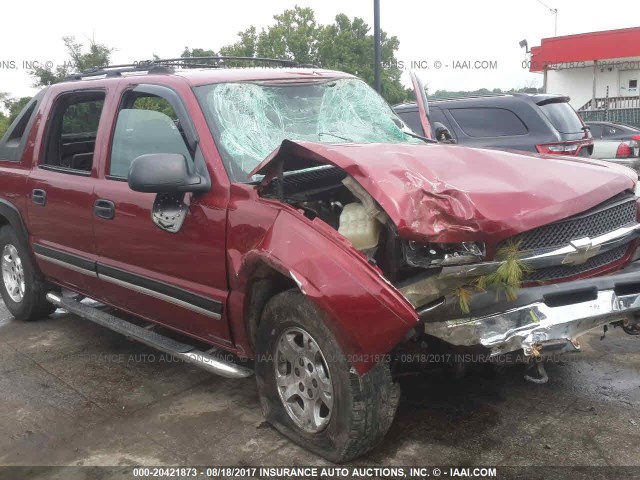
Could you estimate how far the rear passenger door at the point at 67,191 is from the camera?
14.5 ft

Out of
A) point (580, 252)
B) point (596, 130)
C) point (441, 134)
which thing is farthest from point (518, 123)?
point (596, 130)

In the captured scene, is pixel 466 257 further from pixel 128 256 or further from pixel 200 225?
pixel 128 256

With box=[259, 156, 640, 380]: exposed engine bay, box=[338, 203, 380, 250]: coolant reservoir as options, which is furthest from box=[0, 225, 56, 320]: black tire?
box=[338, 203, 380, 250]: coolant reservoir

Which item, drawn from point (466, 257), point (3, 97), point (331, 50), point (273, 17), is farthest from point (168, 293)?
point (273, 17)

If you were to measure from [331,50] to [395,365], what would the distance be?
38264 mm

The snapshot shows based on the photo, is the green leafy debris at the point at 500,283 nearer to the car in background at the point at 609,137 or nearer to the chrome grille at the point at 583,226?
the chrome grille at the point at 583,226

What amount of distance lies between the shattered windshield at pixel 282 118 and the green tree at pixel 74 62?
14986 millimetres

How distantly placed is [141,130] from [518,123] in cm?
534

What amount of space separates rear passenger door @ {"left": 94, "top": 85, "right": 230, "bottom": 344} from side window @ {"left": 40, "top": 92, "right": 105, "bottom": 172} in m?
0.62

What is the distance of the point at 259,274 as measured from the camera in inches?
125

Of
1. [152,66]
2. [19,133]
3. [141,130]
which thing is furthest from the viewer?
[19,133]

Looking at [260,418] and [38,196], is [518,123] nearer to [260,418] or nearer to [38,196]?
[38,196]

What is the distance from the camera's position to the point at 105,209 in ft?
13.6

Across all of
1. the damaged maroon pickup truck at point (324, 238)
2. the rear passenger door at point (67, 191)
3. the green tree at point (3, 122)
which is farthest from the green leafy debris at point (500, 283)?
the green tree at point (3, 122)
